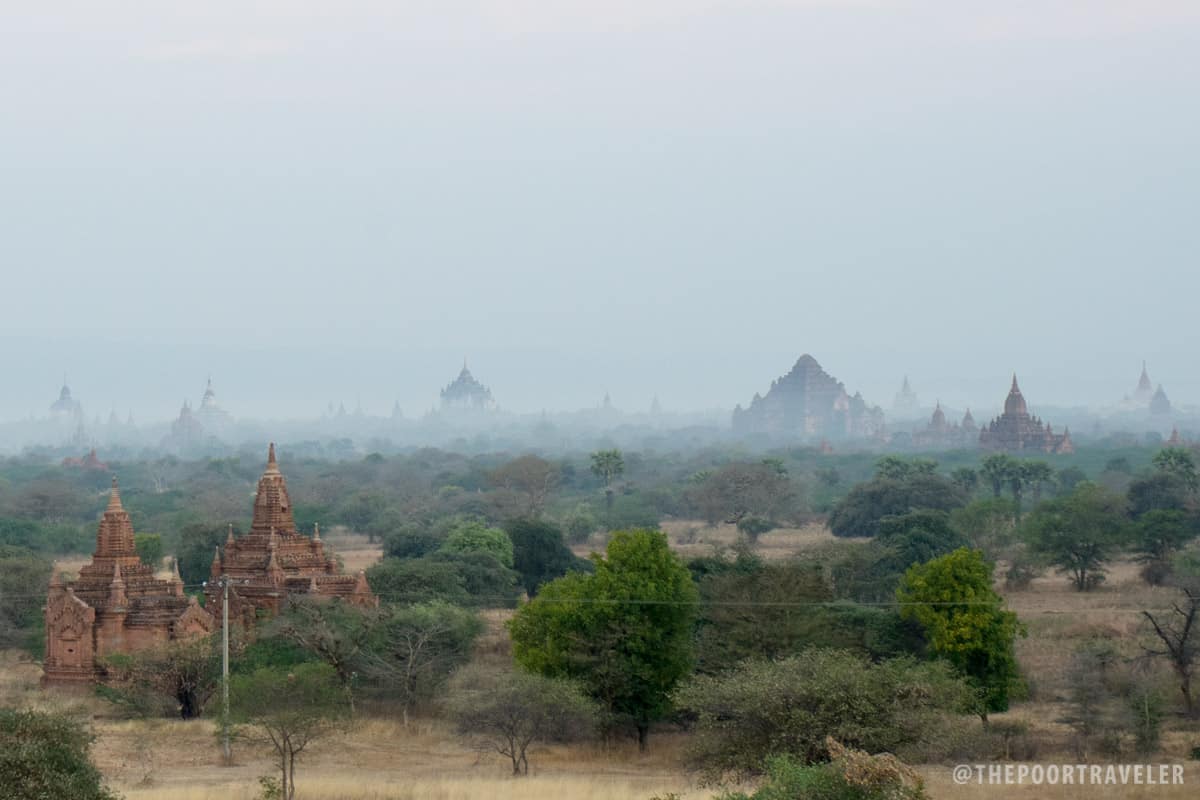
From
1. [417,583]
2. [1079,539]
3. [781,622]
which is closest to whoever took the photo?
[781,622]

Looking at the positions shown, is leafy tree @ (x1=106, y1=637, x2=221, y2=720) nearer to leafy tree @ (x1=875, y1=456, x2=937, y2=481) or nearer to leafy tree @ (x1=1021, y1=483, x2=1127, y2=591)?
leafy tree @ (x1=1021, y1=483, x2=1127, y2=591)

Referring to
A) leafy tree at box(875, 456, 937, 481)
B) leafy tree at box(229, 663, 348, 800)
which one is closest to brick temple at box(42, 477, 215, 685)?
leafy tree at box(229, 663, 348, 800)

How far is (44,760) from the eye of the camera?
21.2m

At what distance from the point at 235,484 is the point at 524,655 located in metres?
98.7

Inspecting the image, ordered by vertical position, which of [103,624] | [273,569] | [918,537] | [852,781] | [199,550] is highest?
[273,569]

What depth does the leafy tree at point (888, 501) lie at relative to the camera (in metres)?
78.4

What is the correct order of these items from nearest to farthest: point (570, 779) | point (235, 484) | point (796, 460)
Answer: point (570, 779), point (235, 484), point (796, 460)

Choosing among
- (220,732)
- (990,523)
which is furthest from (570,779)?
(990,523)

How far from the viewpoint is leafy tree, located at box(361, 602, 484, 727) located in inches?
1441

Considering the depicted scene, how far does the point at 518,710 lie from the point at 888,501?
164 ft

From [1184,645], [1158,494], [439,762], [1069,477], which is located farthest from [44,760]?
[1069,477]

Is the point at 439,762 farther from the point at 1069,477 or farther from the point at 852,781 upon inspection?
the point at 1069,477

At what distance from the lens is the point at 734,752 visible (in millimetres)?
26188

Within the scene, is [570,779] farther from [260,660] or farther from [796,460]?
[796,460]
